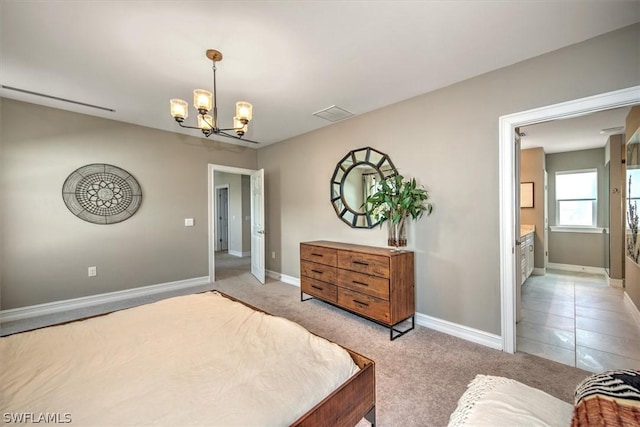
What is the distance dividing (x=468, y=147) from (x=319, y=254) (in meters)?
2.04

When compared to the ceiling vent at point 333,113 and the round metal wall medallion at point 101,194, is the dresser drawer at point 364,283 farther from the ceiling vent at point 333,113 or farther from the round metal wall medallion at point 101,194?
the round metal wall medallion at point 101,194

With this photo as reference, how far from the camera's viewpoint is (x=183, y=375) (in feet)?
3.59

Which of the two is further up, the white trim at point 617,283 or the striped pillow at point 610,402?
Result: the striped pillow at point 610,402

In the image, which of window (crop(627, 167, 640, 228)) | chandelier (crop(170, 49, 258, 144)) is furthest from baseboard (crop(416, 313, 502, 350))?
chandelier (crop(170, 49, 258, 144))

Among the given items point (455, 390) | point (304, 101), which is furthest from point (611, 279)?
point (304, 101)

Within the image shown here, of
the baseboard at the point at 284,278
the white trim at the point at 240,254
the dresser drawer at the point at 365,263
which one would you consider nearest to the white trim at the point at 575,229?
the dresser drawer at the point at 365,263

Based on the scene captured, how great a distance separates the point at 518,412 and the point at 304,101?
3098mm

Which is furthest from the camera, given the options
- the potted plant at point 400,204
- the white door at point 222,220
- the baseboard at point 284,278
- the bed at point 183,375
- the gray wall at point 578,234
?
the white door at point 222,220

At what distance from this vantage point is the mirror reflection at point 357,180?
324cm

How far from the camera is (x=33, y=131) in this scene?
10.1ft

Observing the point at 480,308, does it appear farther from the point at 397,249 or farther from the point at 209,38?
the point at 209,38

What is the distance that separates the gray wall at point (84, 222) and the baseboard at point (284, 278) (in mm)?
1184

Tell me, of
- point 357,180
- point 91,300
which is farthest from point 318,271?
point 91,300

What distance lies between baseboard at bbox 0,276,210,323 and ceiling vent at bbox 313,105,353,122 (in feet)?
11.0
